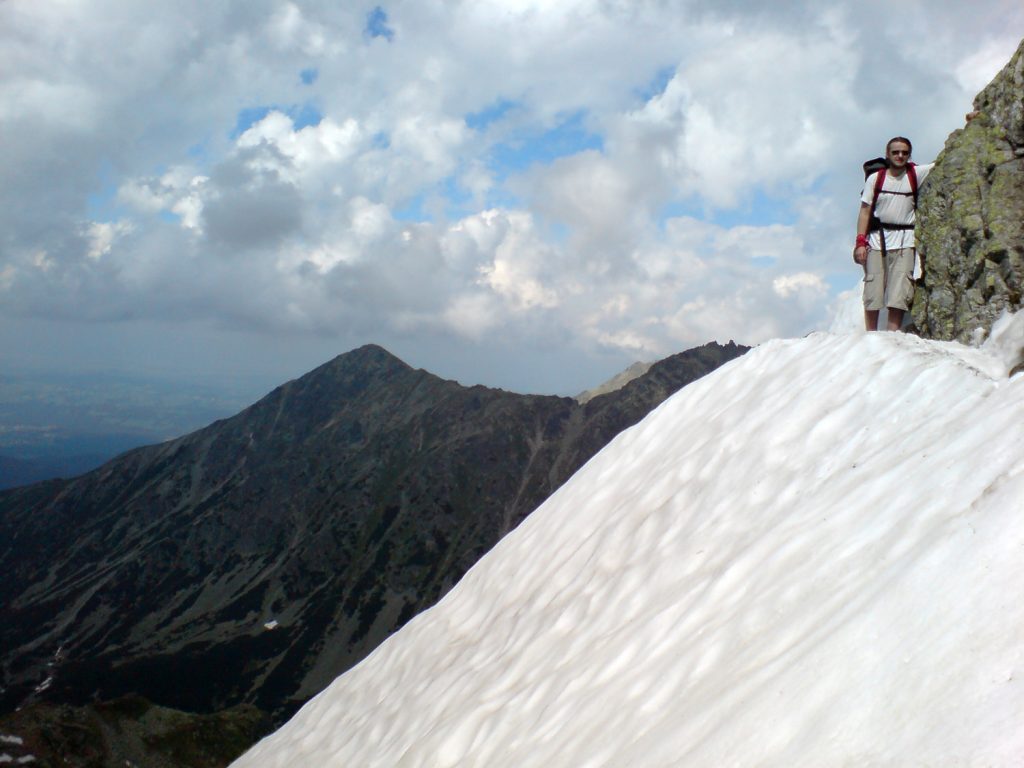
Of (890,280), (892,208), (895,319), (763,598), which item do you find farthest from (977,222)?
(763,598)

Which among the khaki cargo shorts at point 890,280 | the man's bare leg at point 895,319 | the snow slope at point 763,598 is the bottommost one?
the snow slope at point 763,598

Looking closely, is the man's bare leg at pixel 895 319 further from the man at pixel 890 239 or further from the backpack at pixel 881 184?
the backpack at pixel 881 184

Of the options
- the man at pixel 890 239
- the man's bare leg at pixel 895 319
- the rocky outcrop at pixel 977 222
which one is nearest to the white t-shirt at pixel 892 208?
the man at pixel 890 239

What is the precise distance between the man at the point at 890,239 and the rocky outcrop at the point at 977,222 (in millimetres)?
316

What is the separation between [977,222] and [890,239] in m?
1.52

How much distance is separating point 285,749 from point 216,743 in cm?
10545

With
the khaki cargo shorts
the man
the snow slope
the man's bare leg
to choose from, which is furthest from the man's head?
the snow slope

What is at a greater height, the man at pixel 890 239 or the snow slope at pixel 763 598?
the man at pixel 890 239

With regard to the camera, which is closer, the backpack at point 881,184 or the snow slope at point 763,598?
the snow slope at point 763,598

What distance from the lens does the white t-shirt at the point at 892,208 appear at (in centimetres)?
1373

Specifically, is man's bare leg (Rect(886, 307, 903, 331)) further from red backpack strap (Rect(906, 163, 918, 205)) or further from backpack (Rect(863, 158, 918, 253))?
red backpack strap (Rect(906, 163, 918, 205))

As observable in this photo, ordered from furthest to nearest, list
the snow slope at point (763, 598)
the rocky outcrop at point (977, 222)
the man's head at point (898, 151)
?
the man's head at point (898, 151), the rocky outcrop at point (977, 222), the snow slope at point (763, 598)

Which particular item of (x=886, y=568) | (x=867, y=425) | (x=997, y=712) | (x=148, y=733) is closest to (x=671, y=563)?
(x=867, y=425)

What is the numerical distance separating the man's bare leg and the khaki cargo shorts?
0.72 feet
